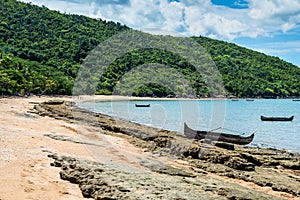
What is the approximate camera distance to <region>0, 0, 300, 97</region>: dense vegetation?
250 feet

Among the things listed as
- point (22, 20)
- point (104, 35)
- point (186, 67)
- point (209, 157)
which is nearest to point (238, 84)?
point (104, 35)

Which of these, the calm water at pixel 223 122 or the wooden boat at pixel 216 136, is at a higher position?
the wooden boat at pixel 216 136

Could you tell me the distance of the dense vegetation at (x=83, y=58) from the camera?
76.1 meters

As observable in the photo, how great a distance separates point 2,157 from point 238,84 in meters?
122

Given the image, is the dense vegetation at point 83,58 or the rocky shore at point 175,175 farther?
the dense vegetation at point 83,58

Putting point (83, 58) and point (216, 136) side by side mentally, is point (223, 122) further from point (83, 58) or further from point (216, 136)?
point (83, 58)

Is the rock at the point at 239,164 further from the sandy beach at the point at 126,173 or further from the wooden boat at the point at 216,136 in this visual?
the wooden boat at the point at 216,136

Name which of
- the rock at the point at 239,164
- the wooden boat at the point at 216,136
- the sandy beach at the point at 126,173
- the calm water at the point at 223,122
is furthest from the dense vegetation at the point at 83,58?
the rock at the point at 239,164

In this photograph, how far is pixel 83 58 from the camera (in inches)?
4299

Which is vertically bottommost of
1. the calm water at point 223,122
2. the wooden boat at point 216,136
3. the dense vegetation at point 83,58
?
the calm water at point 223,122


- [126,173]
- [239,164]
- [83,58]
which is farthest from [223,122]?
[83,58]

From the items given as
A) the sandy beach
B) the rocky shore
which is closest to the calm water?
the rocky shore

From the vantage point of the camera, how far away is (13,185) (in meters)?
7.51

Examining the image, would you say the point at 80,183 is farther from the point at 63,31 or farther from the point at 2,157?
the point at 63,31
